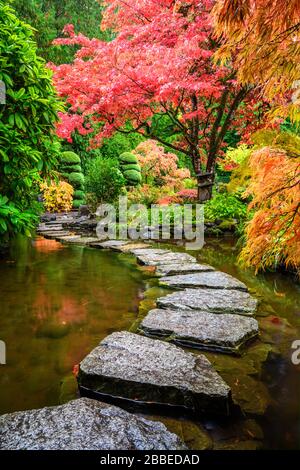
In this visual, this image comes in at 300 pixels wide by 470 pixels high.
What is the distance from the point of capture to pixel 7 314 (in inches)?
110

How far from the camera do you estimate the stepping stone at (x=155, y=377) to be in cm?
156

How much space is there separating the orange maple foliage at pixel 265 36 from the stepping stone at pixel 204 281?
1.80m

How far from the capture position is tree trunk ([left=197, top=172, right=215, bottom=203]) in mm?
8219

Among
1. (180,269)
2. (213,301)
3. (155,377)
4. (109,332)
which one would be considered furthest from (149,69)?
(155,377)

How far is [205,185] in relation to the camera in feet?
27.5

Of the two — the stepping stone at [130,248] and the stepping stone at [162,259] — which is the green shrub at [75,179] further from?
the stepping stone at [162,259]

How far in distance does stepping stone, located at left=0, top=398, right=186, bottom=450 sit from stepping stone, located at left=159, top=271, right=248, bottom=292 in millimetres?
1991

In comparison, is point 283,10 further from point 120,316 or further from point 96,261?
point 96,261

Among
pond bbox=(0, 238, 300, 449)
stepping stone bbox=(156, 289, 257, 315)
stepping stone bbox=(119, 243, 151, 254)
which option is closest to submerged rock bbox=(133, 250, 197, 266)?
pond bbox=(0, 238, 300, 449)

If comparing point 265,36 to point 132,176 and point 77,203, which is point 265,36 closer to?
point 77,203

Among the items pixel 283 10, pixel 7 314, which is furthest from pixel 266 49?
pixel 7 314

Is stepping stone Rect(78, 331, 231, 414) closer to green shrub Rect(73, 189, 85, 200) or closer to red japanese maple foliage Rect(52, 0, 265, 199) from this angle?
Result: red japanese maple foliage Rect(52, 0, 265, 199)

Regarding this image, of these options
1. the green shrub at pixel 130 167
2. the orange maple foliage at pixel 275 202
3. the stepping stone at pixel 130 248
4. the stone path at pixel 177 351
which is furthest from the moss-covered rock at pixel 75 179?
the orange maple foliage at pixel 275 202

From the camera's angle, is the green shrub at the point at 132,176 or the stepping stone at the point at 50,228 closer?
the stepping stone at the point at 50,228
